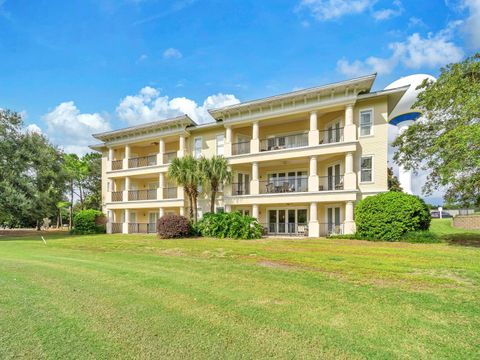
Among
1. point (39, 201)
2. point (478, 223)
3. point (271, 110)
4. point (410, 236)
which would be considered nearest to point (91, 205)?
point (39, 201)

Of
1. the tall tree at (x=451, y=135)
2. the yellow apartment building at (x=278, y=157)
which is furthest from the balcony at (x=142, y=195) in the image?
the tall tree at (x=451, y=135)

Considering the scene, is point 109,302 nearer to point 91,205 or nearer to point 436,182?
point 436,182

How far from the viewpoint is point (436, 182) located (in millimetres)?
16703

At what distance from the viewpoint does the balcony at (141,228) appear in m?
28.9

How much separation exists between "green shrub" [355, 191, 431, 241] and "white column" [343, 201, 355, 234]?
4.77ft

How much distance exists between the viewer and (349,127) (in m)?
19.9

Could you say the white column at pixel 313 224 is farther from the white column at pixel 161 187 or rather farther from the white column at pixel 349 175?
the white column at pixel 161 187

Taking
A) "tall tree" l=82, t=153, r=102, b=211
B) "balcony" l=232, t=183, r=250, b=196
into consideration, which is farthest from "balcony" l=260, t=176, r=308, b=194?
"tall tree" l=82, t=153, r=102, b=211

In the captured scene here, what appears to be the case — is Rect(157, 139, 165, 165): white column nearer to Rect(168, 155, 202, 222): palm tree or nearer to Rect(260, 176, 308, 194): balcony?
Rect(168, 155, 202, 222): palm tree

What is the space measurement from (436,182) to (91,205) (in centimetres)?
4980

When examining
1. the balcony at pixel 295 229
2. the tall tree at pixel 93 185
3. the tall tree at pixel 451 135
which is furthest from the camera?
the tall tree at pixel 93 185

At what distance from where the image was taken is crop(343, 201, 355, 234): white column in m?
19.4

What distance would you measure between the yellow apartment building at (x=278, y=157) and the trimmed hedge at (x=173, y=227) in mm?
4134

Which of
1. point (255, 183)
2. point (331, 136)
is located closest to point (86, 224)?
point (255, 183)
